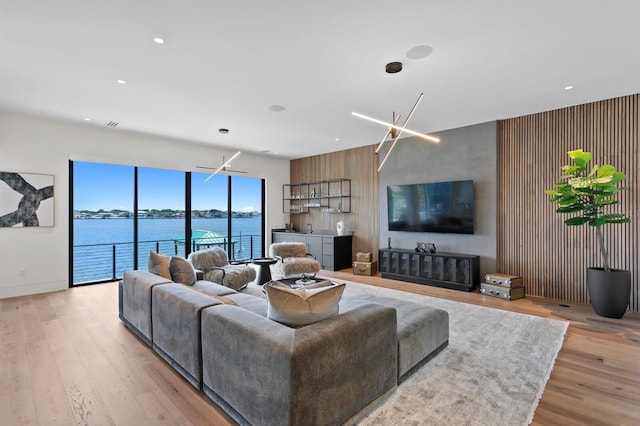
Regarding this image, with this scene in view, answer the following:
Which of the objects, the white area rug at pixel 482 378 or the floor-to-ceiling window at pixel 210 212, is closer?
the white area rug at pixel 482 378

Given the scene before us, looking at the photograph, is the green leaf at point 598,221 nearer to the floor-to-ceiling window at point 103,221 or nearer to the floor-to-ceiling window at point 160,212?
the floor-to-ceiling window at point 160,212

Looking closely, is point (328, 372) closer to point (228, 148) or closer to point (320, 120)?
point (320, 120)

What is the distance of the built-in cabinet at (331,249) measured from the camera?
738cm

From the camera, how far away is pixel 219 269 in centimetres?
488

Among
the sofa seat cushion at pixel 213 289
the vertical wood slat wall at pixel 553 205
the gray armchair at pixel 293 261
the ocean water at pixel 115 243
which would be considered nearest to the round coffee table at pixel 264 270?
the gray armchair at pixel 293 261

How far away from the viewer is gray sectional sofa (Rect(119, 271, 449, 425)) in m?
1.68

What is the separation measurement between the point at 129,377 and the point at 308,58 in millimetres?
3393

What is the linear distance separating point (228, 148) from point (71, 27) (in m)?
5.04

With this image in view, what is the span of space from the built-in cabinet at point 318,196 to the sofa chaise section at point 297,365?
18.7 ft

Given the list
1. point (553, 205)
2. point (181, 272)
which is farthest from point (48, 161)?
point (553, 205)

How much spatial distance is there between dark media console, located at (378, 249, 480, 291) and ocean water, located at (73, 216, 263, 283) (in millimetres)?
3585

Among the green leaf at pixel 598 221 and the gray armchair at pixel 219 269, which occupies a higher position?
the green leaf at pixel 598 221

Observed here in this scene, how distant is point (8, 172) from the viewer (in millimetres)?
5008

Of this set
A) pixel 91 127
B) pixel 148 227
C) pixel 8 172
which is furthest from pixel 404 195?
pixel 8 172
